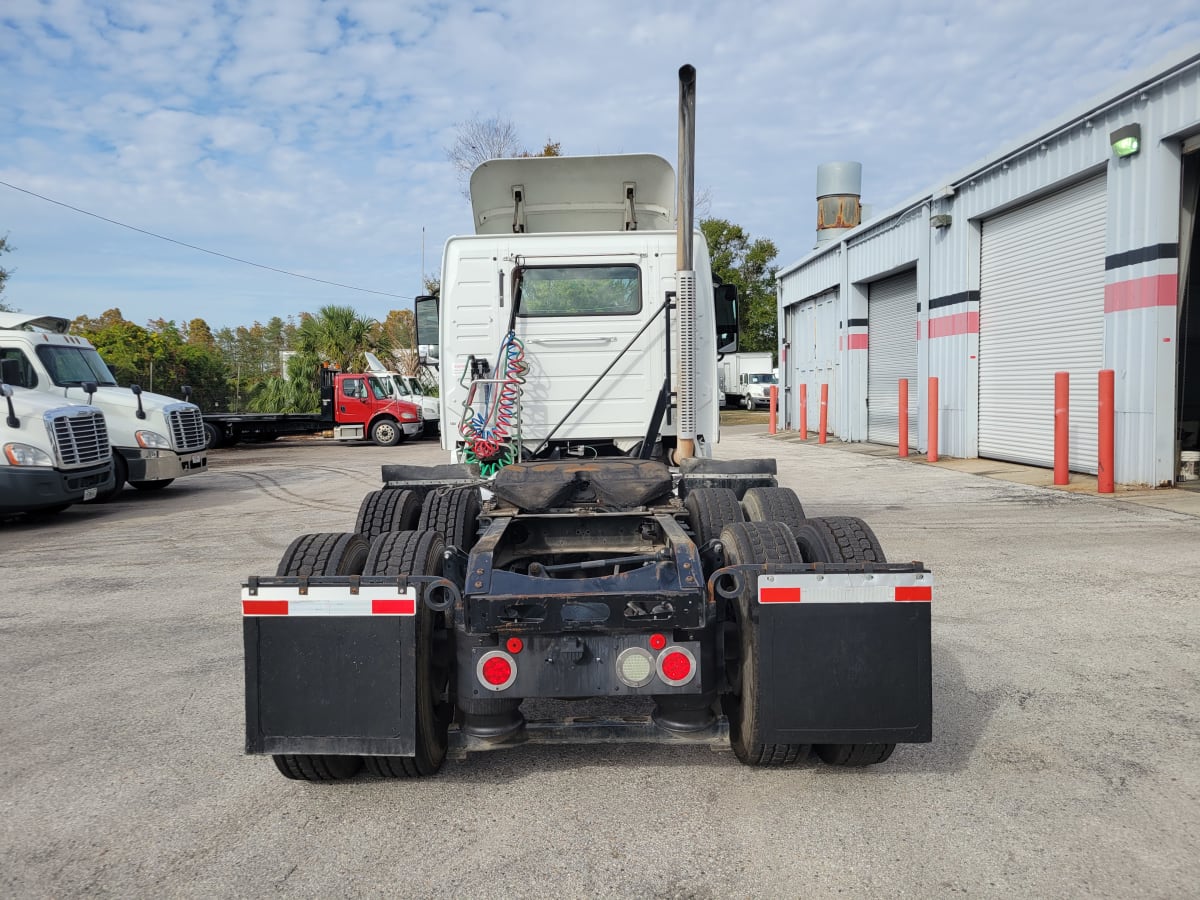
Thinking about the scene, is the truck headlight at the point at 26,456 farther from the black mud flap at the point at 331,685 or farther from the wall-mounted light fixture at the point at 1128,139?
the wall-mounted light fixture at the point at 1128,139

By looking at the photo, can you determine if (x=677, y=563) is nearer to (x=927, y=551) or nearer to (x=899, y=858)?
(x=899, y=858)

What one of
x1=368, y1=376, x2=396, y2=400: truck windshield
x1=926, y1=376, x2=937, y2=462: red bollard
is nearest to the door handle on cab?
x1=926, y1=376, x2=937, y2=462: red bollard

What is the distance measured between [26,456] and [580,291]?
7840mm

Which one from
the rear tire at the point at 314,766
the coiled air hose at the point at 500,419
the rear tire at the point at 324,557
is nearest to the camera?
the rear tire at the point at 314,766

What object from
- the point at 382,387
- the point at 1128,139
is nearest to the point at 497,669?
the point at 1128,139

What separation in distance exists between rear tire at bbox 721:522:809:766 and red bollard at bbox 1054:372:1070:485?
975cm

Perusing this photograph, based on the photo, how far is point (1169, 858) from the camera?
9.03 feet

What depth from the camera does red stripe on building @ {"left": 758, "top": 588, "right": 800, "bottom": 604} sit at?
121 inches

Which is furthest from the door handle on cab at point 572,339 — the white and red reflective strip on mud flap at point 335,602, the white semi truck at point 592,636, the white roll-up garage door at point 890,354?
the white roll-up garage door at point 890,354

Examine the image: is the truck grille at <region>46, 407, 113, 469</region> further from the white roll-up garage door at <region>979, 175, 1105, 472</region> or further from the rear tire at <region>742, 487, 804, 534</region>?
the white roll-up garage door at <region>979, 175, 1105, 472</region>

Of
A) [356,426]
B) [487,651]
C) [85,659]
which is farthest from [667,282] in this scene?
[356,426]

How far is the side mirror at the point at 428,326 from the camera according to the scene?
699 cm

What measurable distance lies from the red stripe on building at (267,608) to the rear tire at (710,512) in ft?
6.72

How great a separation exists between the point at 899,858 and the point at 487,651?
149cm
